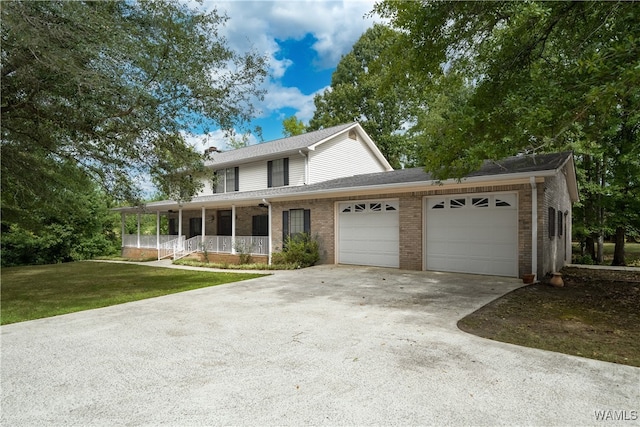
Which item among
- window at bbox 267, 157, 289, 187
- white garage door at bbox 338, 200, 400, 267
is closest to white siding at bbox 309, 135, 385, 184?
window at bbox 267, 157, 289, 187

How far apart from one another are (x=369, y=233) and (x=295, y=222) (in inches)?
132

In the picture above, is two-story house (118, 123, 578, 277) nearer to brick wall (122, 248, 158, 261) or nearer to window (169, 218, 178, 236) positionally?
brick wall (122, 248, 158, 261)

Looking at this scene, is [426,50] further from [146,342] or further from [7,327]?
[7,327]

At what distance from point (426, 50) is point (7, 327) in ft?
31.0

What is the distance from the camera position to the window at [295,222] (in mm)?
13734

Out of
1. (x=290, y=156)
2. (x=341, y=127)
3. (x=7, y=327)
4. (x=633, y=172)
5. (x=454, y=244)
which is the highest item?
(x=341, y=127)

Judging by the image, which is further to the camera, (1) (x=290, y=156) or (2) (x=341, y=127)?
(2) (x=341, y=127)

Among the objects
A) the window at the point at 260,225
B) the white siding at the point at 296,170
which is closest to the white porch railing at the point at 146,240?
the window at the point at 260,225

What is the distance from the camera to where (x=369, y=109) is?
96.6ft

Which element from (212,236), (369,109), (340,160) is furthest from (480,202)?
(369,109)

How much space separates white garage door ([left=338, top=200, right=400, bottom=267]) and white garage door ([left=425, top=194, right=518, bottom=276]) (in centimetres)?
124

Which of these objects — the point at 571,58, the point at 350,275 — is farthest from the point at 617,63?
the point at 350,275

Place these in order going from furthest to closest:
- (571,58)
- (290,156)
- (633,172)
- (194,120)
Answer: (290,156)
(633,172)
(194,120)
(571,58)

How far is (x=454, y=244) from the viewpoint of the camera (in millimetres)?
10234
